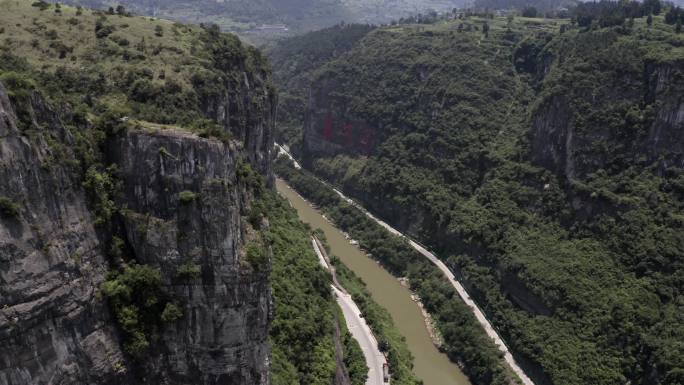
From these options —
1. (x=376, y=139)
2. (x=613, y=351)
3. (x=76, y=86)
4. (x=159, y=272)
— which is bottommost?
(x=613, y=351)

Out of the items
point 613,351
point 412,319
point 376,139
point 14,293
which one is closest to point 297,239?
point 412,319

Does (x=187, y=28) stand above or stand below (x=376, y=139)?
above

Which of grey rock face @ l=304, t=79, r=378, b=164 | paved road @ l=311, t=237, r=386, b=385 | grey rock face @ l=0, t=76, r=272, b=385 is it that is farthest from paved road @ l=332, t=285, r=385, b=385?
grey rock face @ l=304, t=79, r=378, b=164

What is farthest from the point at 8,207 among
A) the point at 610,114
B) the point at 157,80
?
the point at 610,114

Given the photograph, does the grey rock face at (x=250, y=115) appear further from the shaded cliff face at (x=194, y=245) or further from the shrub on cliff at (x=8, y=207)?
the shrub on cliff at (x=8, y=207)

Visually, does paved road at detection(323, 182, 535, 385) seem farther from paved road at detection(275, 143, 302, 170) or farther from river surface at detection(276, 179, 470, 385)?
paved road at detection(275, 143, 302, 170)

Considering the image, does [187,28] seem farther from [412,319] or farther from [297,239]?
[412,319]

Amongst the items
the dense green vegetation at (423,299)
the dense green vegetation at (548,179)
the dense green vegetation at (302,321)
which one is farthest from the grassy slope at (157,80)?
the dense green vegetation at (548,179)
